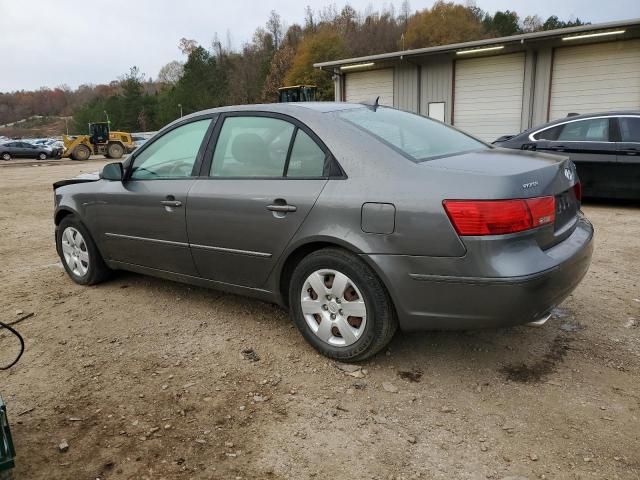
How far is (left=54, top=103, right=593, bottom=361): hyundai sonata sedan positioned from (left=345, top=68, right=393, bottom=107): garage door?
1689 centimetres

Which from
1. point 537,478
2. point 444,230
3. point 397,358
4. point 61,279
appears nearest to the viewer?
point 537,478

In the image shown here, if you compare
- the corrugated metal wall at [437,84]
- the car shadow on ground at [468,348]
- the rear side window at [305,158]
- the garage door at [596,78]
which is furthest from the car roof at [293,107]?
the corrugated metal wall at [437,84]

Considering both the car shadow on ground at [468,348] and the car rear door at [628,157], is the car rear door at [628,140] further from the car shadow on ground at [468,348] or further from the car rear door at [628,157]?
the car shadow on ground at [468,348]


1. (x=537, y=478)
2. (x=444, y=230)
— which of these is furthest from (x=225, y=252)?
(x=537, y=478)

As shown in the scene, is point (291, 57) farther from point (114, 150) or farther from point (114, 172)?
point (114, 172)

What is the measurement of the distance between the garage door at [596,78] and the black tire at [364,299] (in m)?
16.1

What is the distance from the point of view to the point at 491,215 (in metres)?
2.57

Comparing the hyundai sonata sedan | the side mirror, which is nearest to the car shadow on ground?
the hyundai sonata sedan

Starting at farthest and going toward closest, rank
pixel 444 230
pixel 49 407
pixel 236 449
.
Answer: pixel 49 407
pixel 444 230
pixel 236 449

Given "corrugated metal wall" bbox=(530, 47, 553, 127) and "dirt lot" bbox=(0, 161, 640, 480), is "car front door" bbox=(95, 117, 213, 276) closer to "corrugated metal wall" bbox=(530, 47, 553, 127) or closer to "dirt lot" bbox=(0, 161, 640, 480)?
"dirt lot" bbox=(0, 161, 640, 480)

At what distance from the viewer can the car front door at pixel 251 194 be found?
3.20 m

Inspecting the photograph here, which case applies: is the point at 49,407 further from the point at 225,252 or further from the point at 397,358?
the point at 397,358

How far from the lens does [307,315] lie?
3260mm

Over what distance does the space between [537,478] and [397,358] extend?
118 cm
